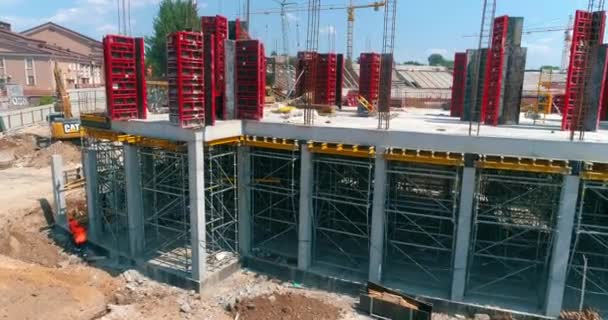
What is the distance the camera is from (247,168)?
16547 mm

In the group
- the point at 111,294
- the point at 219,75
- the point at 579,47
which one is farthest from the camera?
the point at 219,75

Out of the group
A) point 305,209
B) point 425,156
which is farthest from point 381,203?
point 305,209

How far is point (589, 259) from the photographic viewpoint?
1611cm

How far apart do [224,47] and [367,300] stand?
10386 millimetres

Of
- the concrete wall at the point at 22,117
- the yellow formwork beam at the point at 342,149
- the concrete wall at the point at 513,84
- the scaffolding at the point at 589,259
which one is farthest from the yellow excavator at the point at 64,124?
the scaffolding at the point at 589,259

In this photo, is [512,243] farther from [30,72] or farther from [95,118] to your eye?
[30,72]

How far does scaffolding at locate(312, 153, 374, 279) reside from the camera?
50.5ft

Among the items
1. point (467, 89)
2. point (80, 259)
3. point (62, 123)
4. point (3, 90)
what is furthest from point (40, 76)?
point (467, 89)

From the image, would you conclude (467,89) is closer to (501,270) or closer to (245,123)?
(501,270)

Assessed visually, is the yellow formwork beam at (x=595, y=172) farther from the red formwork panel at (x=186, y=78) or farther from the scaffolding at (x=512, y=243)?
the red formwork panel at (x=186, y=78)

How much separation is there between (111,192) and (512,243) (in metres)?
17.0

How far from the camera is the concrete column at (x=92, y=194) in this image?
1827cm

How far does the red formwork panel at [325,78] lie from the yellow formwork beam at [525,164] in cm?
1258

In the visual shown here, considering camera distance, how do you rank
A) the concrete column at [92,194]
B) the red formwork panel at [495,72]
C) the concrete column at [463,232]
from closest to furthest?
the concrete column at [463,232], the red formwork panel at [495,72], the concrete column at [92,194]
